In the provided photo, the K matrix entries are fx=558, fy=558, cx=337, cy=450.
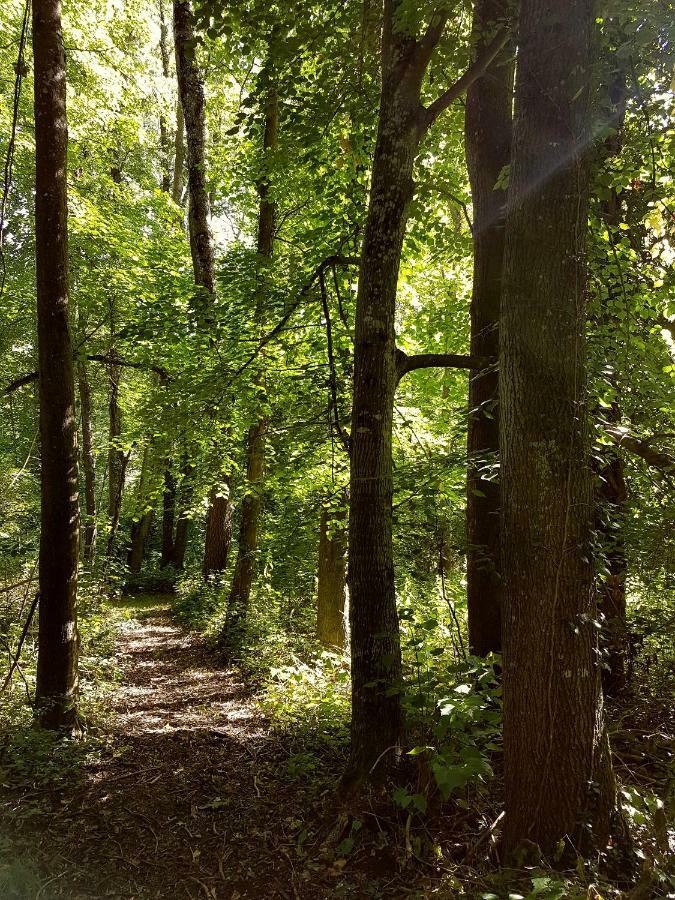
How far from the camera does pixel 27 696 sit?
5.27 metres

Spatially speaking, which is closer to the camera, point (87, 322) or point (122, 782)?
point (122, 782)

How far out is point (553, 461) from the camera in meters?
2.85

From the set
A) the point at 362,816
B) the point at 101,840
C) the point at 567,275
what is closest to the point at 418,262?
the point at 567,275

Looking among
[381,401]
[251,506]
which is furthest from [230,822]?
[251,506]

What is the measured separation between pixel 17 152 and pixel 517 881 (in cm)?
1400

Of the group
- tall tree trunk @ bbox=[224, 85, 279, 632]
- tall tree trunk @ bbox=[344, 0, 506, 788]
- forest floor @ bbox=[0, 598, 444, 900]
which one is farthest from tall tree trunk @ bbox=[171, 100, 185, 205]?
forest floor @ bbox=[0, 598, 444, 900]

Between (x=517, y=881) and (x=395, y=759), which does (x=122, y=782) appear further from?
(x=517, y=881)

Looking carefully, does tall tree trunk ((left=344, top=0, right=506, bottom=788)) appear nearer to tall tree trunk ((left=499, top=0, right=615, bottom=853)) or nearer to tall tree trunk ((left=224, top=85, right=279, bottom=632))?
tall tree trunk ((left=499, top=0, right=615, bottom=853))

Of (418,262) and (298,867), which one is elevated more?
(418,262)

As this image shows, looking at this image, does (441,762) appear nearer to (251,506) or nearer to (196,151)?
(251,506)

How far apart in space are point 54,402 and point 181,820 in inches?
147

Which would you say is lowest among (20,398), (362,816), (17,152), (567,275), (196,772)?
(196,772)

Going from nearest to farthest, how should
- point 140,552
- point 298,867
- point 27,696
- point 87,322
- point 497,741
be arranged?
1. point 298,867
2. point 497,741
3. point 27,696
4. point 87,322
5. point 140,552

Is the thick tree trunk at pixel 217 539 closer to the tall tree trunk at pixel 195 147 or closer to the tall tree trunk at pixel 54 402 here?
the tall tree trunk at pixel 195 147
